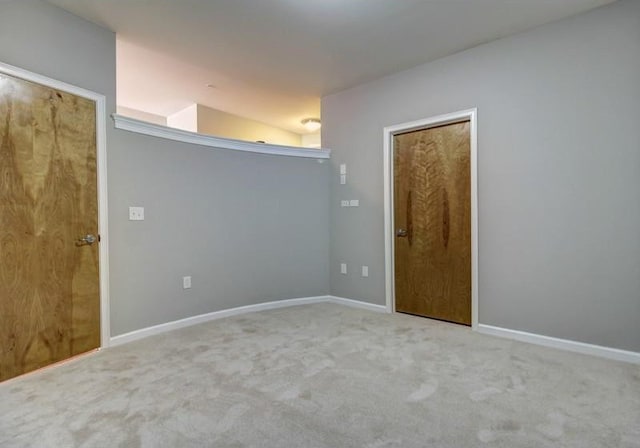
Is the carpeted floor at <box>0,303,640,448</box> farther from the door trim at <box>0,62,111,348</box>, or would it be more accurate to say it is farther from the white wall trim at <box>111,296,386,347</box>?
the door trim at <box>0,62,111,348</box>

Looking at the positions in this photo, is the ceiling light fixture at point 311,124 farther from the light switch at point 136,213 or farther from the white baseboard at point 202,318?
the light switch at point 136,213

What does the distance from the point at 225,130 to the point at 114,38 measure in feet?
8.02

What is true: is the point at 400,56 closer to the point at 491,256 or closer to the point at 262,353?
the point at 491,256

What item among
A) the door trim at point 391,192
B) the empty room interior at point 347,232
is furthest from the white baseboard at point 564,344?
the door trim at point 391,192

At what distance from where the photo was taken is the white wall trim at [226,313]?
2.95 metres

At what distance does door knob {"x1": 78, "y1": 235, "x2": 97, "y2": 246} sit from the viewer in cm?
263

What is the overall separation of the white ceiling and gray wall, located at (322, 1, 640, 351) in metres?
0.24

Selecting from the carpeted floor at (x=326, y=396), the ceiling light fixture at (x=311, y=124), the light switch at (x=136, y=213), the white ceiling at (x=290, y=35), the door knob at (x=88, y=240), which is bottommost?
the carpeted floor at (x=326, y=396)

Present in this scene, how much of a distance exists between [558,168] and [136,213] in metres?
3.61

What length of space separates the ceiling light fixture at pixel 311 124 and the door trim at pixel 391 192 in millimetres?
2152

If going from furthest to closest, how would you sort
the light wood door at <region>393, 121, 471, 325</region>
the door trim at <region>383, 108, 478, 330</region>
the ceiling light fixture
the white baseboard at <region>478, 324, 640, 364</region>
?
1. the ceiling light fixture
2. the light wood door at <region>393, 121, 471, 325</region>
3. the door trim at <region>383, 108, 478, 330</region>
4. the white baseboard at <region>478, 324, 640, 364</region>

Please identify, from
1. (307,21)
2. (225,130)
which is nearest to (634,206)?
(307,21)

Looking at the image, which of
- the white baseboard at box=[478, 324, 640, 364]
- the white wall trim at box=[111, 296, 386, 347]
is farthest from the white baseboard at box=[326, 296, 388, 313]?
the white baseboard at box=[478, 324, 640, 364]

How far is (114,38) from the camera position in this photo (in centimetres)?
288
